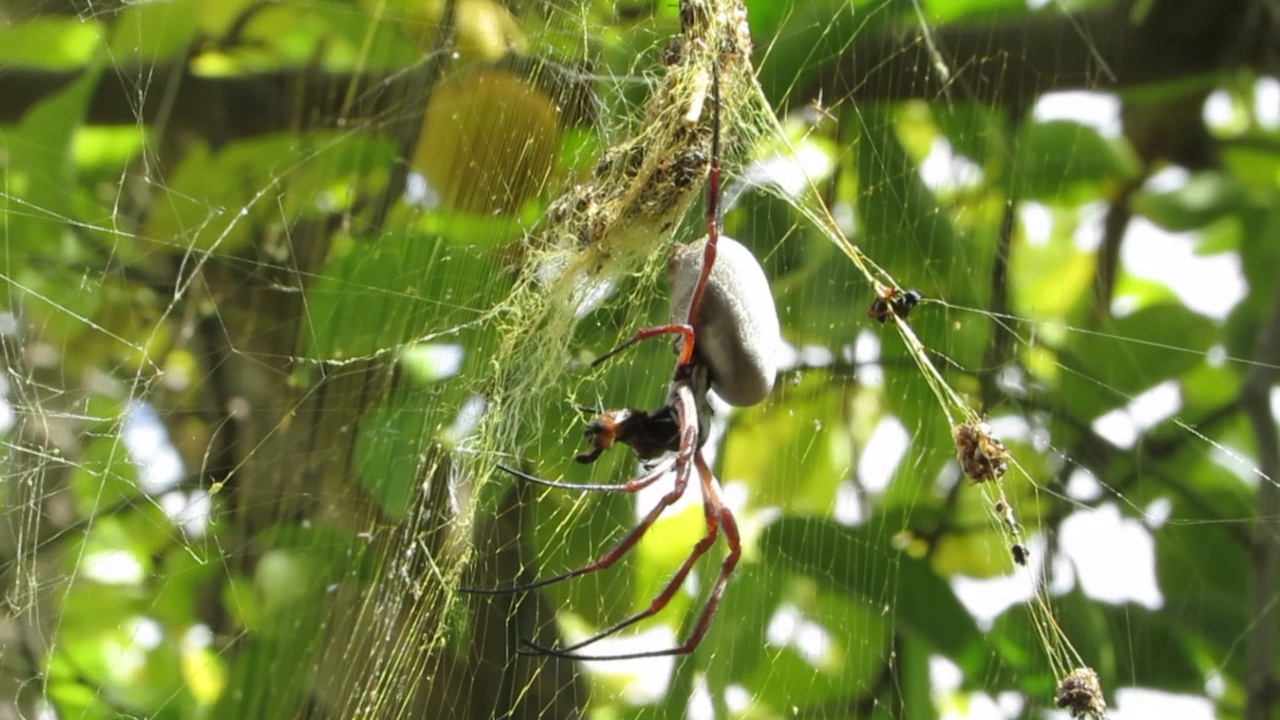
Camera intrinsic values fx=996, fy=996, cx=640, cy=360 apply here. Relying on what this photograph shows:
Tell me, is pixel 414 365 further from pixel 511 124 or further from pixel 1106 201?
pixel 1106 201

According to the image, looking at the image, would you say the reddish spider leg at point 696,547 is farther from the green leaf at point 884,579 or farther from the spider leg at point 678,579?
the green leaf at point 884,579

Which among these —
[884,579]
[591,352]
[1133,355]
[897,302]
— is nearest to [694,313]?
[897,302]

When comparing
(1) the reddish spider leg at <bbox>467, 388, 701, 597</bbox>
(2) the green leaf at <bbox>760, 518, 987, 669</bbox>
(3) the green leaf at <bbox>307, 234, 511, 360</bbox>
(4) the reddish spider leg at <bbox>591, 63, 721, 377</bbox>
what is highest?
(4) the reddish spider leg at <bbox>591, 63, 721, 377</bbox>

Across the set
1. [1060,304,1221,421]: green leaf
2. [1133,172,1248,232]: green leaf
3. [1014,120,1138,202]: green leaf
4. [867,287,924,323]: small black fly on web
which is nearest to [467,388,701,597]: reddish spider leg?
[867,287,924,323]: small black fly on web

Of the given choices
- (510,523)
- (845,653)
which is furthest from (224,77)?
(845,653)

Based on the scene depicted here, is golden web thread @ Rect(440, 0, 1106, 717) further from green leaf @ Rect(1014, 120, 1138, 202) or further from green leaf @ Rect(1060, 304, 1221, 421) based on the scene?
green leaf @ Rect(1014, 120, 1138, 202)

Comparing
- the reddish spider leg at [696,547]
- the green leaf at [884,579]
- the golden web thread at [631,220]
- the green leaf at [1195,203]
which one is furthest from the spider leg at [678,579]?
the green leaf at [1195,203]
